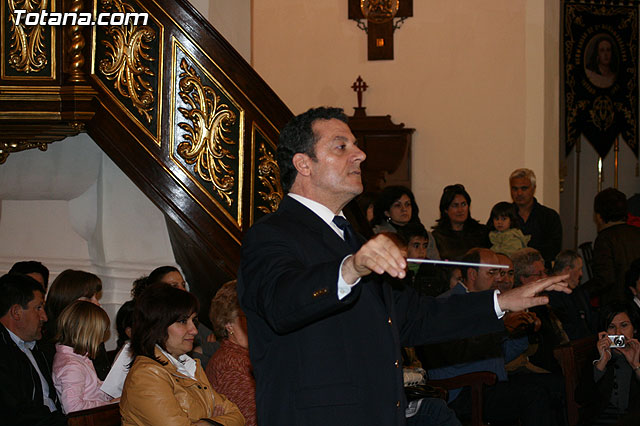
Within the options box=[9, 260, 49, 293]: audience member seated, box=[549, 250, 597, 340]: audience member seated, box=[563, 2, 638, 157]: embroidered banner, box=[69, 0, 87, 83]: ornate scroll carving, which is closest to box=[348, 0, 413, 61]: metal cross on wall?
box=[563, 2, 638, 157]: embroidered banner

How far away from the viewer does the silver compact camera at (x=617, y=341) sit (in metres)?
5.63

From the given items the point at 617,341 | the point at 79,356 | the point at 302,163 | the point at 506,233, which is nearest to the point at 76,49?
the point at 79,356

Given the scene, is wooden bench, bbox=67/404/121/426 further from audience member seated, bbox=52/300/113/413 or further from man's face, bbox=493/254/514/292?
man's face, bbox=493/254/514/292

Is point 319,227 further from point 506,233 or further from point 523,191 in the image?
point 523,191

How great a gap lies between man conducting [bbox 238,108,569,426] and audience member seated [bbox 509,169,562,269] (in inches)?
206

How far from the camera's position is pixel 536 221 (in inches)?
310

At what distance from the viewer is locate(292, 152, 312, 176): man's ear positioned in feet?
8.90

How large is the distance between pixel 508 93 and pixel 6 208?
5859 millimetres

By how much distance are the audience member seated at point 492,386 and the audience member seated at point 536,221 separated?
233 cm

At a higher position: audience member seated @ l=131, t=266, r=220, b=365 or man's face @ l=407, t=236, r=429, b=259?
man's face @ l=407, t=236, r=429, b=259

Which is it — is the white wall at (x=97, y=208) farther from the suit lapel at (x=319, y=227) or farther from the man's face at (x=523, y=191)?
the suit lapel at (x=319, y=227)

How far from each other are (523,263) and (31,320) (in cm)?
350

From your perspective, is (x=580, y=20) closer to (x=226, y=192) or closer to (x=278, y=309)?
(x=226, y=192)

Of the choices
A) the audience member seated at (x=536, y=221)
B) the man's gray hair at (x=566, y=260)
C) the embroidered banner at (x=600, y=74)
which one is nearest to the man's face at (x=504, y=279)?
the man's gray hair at (x=566, y=260)
